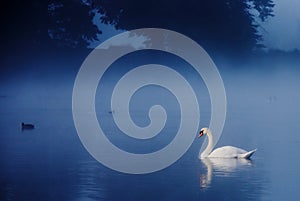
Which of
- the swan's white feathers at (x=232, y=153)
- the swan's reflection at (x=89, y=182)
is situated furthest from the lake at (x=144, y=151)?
the swan's white feathers at (x=232, y=153)

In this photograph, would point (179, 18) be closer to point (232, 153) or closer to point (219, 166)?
point (232, 153)

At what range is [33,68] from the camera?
19938 mm

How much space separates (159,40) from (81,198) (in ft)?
38.8

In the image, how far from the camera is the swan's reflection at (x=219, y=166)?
A: 862 cm

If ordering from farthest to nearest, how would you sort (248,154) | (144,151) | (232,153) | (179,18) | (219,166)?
(179,18)
(144,151)
(232,153)
(248,154)
(219,166)

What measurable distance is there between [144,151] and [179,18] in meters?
9.23

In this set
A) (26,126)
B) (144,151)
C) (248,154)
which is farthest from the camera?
(26,126)

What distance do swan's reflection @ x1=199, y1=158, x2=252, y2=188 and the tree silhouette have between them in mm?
9330

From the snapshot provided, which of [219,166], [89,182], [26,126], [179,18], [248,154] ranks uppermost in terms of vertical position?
[179,18]

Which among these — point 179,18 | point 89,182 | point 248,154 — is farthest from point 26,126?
point 179,18

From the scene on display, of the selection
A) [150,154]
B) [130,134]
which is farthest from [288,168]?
[130,134]

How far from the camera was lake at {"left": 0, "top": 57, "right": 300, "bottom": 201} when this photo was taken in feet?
26.1

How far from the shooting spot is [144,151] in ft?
34.1

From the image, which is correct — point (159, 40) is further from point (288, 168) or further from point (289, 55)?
point (288, 168)
